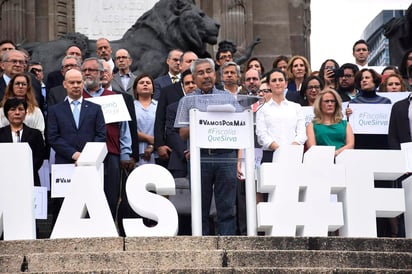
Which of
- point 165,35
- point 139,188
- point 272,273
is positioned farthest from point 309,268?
point 165,35

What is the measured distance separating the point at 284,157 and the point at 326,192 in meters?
0.58

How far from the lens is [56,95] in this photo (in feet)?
56.4

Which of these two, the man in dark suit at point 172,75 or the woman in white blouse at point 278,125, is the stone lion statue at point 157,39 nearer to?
the man in dark suit at point 172,75

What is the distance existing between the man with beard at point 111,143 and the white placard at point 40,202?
3.41 ft

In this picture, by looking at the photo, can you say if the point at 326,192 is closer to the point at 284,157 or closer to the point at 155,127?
the point at 284,157

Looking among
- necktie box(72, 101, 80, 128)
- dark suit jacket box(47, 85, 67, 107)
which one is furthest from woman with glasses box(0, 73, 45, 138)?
dark suit jacket box(47, 85, 67, 107)

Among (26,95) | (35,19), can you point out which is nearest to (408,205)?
(26,95)

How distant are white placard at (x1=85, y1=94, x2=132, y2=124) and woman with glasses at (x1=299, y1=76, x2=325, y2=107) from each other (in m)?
2.45

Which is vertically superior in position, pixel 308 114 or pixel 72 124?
pixel 308 114

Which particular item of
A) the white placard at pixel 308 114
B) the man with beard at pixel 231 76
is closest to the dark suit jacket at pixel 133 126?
the man with beard at pixel 231 76

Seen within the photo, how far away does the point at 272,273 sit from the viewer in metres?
12.9

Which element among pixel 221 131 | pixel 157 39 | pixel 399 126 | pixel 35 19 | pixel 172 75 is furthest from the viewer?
pixel 35 19

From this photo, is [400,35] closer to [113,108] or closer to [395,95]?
[395,95]

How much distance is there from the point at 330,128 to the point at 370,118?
1.19m
